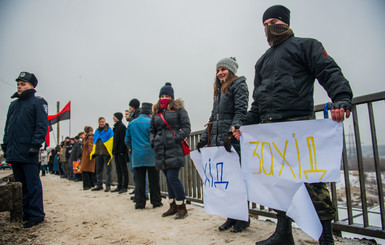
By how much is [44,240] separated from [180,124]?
224 centimetres

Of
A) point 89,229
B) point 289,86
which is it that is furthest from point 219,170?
point 89,229

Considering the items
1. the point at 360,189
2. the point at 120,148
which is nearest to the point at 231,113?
the point at 360,189

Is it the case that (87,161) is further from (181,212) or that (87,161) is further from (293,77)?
(293,77)

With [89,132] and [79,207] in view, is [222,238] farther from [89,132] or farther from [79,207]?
[89,132]

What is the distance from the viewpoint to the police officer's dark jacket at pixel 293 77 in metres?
1.81

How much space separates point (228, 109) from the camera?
278cm

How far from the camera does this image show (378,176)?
212cm

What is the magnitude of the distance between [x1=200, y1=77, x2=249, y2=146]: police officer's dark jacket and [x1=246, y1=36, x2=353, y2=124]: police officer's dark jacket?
50 cm

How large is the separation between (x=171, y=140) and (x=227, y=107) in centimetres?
120

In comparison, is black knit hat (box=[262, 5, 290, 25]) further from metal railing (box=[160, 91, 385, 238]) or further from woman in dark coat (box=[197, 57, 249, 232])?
metal railing (box=[160, 91, 385, 238])

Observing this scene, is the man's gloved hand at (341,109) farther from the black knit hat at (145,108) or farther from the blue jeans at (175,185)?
the black knit hat at (145,108)

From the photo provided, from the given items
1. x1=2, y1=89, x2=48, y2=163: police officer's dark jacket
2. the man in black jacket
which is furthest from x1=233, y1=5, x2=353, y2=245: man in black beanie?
the man in black jacket

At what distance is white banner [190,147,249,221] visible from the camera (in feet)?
7.84

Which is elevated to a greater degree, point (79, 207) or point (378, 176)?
point (378, 176)
